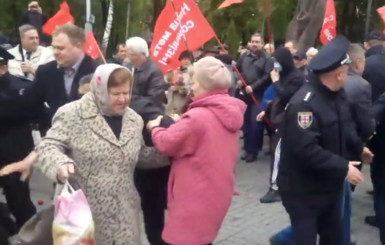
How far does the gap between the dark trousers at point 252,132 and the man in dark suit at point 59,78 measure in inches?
213

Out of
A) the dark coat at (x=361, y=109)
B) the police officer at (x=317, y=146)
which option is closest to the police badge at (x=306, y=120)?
the police officer at (x=317, y=146)

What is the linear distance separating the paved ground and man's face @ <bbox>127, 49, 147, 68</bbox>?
1875 millimetres

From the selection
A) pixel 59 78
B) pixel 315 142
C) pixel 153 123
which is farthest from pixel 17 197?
pixel 315 142

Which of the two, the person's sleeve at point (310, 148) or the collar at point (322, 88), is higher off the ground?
the collar at point (322, 88)

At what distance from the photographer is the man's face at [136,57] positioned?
7.26 meters

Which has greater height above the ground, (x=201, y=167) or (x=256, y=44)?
(x=201, y=167)

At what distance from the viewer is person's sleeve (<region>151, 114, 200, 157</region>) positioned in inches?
164

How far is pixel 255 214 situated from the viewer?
25.0 feet

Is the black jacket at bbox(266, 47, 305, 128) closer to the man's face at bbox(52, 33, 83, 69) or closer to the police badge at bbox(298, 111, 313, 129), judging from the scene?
the police badge at bbox(298, 111, 313, 129)

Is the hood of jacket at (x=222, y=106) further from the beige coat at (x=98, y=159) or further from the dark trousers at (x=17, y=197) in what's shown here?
the dark trousers at (x=17, y=197)

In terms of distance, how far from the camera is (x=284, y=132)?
4820 mm

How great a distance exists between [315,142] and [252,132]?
5.82 m

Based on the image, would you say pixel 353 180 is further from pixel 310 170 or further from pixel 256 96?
pixel 256 96

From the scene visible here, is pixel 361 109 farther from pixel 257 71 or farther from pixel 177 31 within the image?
pixel 257 71
